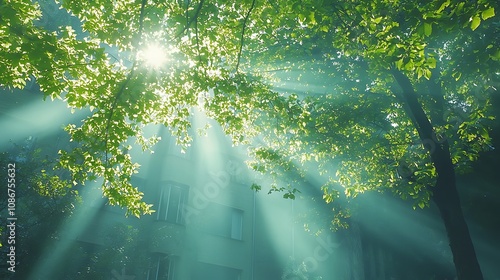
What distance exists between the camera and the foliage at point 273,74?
643cm

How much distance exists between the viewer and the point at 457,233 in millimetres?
8383

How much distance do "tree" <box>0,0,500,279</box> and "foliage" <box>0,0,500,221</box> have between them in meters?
0.04

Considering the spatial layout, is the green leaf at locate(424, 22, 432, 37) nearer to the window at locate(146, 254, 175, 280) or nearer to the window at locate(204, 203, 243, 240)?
the window at locate(146, 254, 175, 280)

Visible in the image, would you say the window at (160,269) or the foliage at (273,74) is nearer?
the foliage at (273,74)

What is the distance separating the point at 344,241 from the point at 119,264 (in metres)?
17.6

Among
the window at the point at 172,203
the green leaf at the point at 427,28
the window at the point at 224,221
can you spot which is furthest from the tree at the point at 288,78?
the window at the point at 224,221

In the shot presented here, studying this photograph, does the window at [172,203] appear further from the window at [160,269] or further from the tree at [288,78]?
the tree at [288,78]

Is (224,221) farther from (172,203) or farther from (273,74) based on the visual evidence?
(273,74)

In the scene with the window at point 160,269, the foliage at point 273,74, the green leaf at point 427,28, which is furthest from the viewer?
the window at point 160,269

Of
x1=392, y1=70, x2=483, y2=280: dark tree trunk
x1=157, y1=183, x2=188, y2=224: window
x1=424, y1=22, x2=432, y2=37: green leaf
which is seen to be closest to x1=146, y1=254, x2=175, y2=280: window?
x1=157, y1=183, x2=188, y2=224: window

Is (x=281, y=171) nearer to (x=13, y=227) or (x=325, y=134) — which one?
(x=325, y=134)

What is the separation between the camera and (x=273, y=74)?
524 inches

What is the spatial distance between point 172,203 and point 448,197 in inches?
591

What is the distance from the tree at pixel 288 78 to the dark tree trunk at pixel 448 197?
3cm
